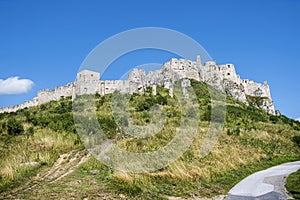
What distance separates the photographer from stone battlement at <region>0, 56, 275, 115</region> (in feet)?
200

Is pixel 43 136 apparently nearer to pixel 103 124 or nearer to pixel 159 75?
pixel 103 124

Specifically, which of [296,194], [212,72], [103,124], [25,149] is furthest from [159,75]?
[296,194]

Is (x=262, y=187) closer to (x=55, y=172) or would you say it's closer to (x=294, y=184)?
(x=294, y=184)

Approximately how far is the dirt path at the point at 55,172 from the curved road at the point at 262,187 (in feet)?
20.0

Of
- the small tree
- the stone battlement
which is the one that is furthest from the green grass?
the stone battlement

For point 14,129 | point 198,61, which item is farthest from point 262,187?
point 198,61

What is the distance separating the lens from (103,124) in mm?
20688

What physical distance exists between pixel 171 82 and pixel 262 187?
49750mm

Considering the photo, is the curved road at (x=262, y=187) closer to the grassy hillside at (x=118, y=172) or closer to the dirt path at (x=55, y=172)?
the grassy hillside at (x=118, y=172)

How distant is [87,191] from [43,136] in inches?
346

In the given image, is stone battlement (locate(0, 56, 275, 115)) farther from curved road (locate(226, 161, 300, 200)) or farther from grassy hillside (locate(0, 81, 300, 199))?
curved road (locate(226, 161, 300, 200))

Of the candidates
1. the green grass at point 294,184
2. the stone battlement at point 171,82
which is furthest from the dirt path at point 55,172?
the stone battlement at point 171,82

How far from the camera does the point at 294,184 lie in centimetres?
1106

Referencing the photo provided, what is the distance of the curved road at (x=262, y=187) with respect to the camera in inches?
385
